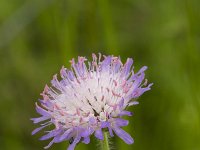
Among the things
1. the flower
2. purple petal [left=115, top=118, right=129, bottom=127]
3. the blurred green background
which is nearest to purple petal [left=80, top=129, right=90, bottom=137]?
the flower

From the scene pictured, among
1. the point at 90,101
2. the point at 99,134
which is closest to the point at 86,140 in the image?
the point at 99,134

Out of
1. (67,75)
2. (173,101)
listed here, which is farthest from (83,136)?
(173,101)

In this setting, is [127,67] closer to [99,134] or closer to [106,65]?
[106,65]

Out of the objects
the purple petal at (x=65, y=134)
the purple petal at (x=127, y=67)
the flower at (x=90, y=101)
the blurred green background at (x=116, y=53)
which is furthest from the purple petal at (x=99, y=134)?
the blurred green background at (x=116, y=53)

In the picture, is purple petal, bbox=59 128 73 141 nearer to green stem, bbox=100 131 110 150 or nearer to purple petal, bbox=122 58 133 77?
green stem, bbox=100 131 110 150

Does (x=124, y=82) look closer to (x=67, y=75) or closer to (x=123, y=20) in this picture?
(x=67, y=75)

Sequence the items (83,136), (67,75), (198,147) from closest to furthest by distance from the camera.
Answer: (83,136) < (67,75) < (198,147)
